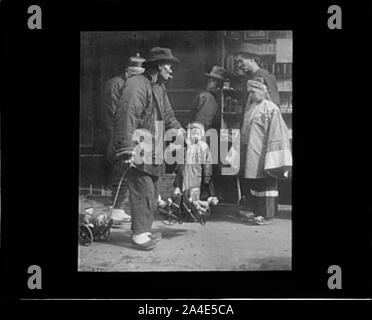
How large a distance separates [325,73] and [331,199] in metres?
0.89

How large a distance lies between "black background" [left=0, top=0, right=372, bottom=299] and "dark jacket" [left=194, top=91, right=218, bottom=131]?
1.60ft

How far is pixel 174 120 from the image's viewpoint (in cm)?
377

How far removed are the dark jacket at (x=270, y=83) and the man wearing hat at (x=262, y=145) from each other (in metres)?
0.03

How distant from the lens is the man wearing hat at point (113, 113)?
3.76m

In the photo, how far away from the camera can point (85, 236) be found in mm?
3732

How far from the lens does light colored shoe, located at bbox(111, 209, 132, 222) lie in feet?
12.4

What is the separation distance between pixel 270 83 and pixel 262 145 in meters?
0.45

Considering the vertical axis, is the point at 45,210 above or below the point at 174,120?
below

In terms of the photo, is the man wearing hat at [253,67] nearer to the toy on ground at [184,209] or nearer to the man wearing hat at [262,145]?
the man wearing hat at [262,145]

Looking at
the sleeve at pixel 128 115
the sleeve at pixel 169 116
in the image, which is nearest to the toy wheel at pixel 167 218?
the sleeve at pixel 128 115

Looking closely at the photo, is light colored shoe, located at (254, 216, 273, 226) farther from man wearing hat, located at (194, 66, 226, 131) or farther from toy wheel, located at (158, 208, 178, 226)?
man wearing hat, located at (194, 66, 226, 131)

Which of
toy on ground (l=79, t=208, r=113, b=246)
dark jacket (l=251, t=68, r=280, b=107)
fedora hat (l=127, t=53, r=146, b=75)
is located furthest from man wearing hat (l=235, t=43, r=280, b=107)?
toy on ground (l=79, t=208, r=113, b=246)
